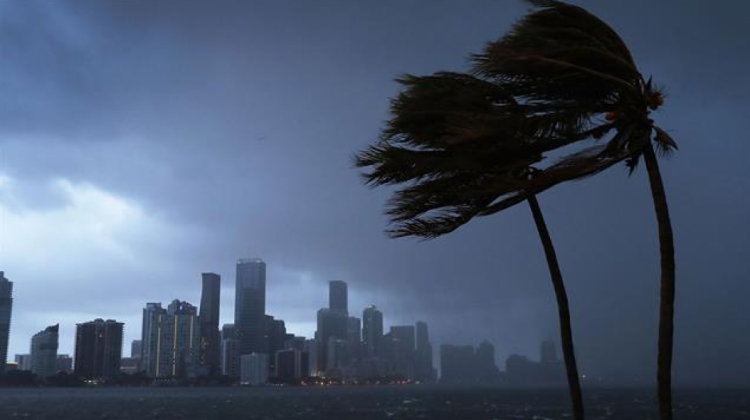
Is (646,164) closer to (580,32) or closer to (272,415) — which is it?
(580,32)

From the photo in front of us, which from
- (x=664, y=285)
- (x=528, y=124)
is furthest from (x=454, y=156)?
(x=664, y=285)

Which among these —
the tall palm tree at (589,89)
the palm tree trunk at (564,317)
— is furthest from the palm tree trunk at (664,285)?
the palm tree trunk at (564,317)

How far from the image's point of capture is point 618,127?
7.89m

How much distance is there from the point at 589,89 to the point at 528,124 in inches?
32.7

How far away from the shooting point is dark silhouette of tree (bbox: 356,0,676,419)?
24.6ft

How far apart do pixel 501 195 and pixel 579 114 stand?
1.20 m

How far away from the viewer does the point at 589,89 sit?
7.73 m

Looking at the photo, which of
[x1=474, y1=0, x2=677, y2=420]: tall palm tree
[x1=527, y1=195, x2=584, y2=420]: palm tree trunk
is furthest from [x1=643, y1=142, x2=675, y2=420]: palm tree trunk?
[x1=527, y1=195, x2=584, y2=420]: palm tree trunk

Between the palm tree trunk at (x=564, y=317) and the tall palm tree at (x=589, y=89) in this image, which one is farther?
the palm tree trunk at (x=564, y=317)

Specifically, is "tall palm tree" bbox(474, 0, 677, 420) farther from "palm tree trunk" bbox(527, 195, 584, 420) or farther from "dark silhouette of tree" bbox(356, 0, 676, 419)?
"palm tree trunk" bbox(527, 195, 584, 420)

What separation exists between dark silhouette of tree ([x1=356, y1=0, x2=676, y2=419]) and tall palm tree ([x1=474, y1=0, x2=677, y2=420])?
0.04 feet

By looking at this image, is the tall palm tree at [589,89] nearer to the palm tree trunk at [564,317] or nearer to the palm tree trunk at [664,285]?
the palm tree trunk at [664,285]

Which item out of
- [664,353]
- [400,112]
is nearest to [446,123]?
[400,112]

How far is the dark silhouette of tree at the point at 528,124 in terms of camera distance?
7.50 meters
